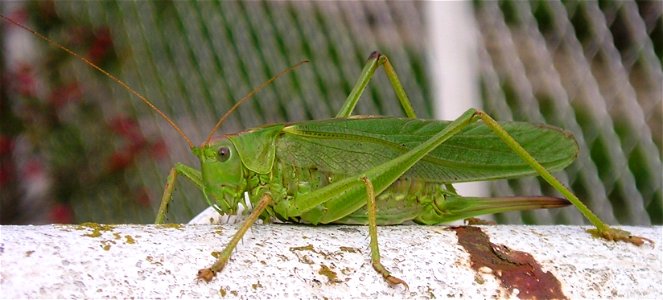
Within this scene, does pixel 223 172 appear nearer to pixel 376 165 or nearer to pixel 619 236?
pixel 376 165

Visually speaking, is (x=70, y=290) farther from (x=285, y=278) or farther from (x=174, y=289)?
(x=285, y=278)

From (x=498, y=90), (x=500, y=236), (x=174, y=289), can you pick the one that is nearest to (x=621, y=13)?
(x=498, y=90)

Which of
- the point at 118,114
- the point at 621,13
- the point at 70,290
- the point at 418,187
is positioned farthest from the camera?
the point at 118,114

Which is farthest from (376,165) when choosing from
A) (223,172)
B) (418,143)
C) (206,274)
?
(206,274)

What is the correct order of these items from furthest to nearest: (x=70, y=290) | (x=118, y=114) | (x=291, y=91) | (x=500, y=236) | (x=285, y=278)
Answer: (x=118, y=114), (x=291, y=91), (x=500, y=236), (x=285, y=278), (x=70, y=290)

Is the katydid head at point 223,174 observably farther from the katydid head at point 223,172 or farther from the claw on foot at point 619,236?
the claw on foot at point 619,236

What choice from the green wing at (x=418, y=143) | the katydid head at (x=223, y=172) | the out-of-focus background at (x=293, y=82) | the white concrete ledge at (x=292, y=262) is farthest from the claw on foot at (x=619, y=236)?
the out-of-focus background at (x=293, y=82)
